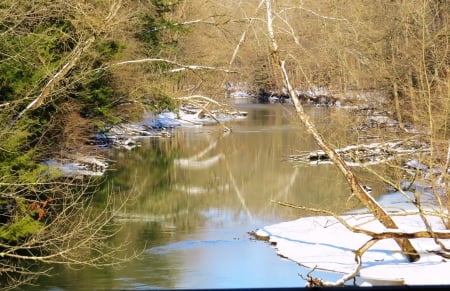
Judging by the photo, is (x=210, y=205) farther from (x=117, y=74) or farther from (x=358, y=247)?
(x=117, y=74)

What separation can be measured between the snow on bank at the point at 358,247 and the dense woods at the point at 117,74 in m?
1.05

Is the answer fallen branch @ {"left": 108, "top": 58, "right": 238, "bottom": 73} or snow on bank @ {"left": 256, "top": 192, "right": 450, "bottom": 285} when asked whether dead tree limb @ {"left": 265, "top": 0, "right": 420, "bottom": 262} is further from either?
fallen branch @ {"left": 108, "top": 58, "right": 238, "bottom": 73}

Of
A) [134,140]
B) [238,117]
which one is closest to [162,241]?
[134,140]

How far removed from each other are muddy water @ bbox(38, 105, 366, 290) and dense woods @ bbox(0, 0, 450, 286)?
572mm

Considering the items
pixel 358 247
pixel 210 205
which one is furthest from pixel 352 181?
pixel 210 205

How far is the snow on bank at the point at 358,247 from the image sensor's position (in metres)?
7.17

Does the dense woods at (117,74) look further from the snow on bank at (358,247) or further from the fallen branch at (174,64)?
the snow on bank at (358,247)

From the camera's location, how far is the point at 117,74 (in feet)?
58.4

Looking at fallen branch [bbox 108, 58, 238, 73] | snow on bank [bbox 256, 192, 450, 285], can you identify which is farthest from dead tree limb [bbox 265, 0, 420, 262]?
fallen branch [bbox 108, 58, 238, 73]

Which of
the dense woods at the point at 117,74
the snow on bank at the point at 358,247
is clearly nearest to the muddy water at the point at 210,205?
the snow on bank at the point at 358,247

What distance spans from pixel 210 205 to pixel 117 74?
646cm

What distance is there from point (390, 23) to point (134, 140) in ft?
34.5

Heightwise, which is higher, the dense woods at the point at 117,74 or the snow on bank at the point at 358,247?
the dense woods at the point at 117,74

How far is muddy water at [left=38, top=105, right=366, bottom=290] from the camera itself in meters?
8.03
